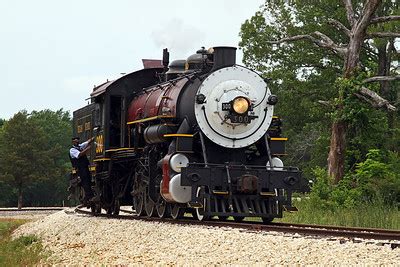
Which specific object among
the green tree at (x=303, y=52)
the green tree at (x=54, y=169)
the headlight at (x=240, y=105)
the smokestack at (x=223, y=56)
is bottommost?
the green tree at (x=54, y=169)

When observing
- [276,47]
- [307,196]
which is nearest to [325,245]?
[307,196]

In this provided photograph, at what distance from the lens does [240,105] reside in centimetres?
1608

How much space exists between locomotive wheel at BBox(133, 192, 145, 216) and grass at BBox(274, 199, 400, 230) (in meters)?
3.57

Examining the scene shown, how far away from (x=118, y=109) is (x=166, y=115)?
13.6 feet

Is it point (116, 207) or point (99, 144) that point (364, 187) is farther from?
point (99, 144)

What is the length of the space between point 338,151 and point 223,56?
1086 cm

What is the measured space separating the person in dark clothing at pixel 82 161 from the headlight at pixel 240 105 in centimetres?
646

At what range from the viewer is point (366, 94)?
25266 millimetres

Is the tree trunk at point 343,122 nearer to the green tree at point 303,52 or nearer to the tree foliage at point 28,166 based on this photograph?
the green tree at point 303,52

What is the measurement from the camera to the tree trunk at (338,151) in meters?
26.2

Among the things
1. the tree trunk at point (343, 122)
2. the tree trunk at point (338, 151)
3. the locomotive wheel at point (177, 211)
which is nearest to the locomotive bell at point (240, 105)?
the locomotive wheel at point (177, 211)

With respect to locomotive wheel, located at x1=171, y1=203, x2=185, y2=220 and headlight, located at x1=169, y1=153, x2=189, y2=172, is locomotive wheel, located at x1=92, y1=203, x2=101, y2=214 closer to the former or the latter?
locomotive wheel, located at x1=171, y1=203, x2=185, y2=220

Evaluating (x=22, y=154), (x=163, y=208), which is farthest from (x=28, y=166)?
(x=163, y=208)

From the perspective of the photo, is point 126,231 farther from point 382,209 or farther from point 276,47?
point 276,47
